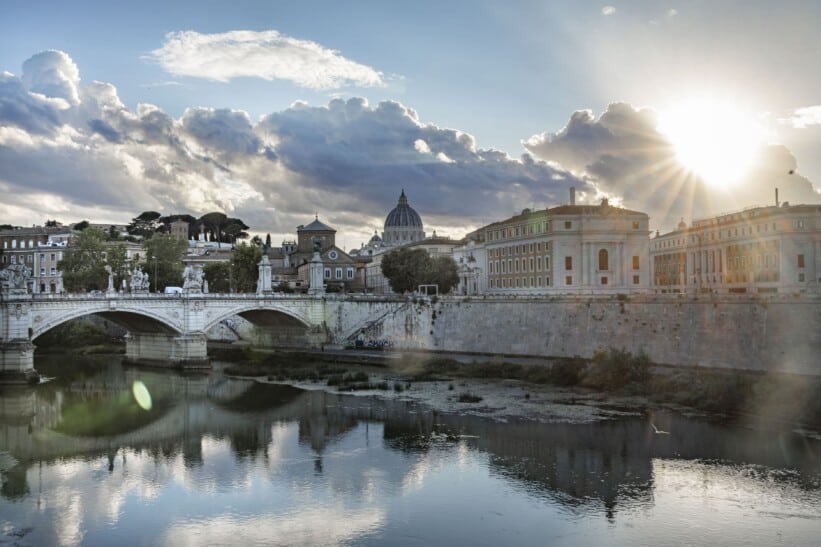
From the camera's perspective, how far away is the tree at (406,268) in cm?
6259

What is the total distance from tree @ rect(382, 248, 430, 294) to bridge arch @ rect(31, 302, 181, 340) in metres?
21.0

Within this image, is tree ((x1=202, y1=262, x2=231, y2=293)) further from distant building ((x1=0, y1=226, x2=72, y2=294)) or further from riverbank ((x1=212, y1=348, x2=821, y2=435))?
riverbank ((x1=212, y1=348, x2=821, y2=435))

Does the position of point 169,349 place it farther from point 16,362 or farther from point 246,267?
point 246,267

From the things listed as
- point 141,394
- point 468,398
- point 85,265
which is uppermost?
point 85,265

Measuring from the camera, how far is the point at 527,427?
2628 centimetres

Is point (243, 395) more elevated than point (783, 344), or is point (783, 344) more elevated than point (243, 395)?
point (783, 344)

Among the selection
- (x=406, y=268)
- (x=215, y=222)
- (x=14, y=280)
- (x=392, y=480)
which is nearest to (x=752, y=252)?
(x=406, y=268)

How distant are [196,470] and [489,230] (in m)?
43.2

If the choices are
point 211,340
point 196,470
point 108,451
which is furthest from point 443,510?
point 211,340

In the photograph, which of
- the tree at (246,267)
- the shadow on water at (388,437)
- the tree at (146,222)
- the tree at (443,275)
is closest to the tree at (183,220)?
the tree at (146,222)

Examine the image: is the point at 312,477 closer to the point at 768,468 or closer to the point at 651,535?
the point at 651,535

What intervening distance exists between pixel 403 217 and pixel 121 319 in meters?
73.3

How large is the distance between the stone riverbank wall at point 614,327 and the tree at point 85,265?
23.3 metres

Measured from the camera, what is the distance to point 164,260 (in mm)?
74438
